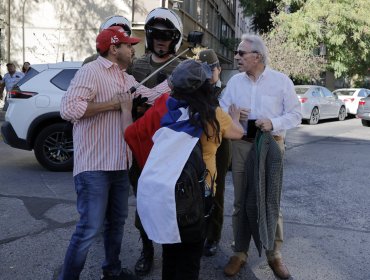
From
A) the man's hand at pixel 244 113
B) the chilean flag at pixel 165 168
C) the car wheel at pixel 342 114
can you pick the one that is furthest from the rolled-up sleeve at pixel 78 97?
the car wheel at pixel 342 114

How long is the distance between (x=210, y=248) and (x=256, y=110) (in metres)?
1.31

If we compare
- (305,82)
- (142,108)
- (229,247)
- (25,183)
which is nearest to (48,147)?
(25,183)

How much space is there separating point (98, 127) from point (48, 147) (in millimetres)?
4763

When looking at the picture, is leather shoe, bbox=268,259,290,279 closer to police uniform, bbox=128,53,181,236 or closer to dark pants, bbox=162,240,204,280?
police uniform, bbox=128,53,181,236

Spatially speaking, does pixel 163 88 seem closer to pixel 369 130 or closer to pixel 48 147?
pixel 48 147

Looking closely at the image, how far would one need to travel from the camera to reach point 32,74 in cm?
751

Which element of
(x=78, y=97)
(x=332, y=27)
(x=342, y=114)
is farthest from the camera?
(x=332, y=27)

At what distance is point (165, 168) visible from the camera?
2416mm

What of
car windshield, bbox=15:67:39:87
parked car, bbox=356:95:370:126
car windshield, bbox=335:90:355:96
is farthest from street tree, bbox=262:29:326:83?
car windshield, bbox=15:67:39:87

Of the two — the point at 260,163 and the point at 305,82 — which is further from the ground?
the point at 305,82

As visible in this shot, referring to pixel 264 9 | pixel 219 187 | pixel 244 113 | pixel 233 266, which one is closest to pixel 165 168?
pixel 244 113

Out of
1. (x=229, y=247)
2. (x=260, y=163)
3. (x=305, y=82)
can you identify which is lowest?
(x=229, y=247)

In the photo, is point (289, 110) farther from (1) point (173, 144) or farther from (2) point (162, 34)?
(1) point (173, 144)

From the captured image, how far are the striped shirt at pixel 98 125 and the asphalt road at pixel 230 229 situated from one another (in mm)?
1113
